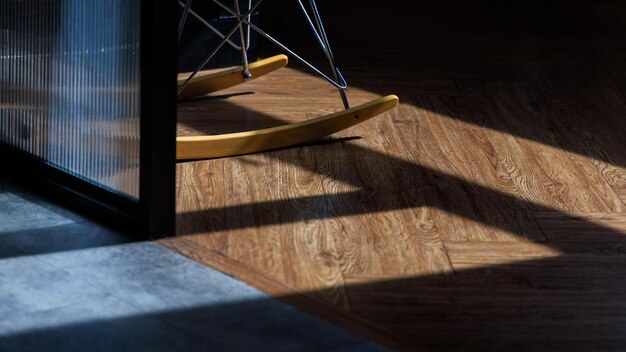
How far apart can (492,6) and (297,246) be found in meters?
2.54

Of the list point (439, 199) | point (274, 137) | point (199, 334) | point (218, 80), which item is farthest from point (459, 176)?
point (199, 334)

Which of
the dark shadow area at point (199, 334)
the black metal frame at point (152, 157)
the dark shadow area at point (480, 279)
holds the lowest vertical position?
the dark shadow area at point (199, 334)

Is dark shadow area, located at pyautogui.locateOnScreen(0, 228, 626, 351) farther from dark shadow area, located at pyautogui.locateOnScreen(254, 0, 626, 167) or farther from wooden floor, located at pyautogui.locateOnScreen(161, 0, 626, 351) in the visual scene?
dark shadow area, located at pyautogui.locateOnScreen(254, 0, 626, 167)

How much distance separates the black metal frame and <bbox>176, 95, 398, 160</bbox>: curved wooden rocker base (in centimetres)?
36

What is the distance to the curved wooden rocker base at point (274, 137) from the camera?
2.56m

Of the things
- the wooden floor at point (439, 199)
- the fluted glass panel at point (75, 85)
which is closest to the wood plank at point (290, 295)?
the wooden floor at point (439, 199)

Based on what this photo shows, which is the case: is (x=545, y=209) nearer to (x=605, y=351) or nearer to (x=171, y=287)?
(x=605, y=351)

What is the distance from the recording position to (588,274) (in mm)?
2064

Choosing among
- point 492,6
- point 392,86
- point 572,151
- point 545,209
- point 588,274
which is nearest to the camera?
point 588,274

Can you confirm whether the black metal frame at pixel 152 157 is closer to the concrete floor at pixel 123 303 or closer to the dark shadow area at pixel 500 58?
the concrete floor at pixel 123 303

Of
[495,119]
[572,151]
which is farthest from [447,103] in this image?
[572,151]

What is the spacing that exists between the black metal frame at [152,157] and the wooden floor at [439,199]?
8 centimetres

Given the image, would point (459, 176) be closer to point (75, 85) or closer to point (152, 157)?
point (152, 157)

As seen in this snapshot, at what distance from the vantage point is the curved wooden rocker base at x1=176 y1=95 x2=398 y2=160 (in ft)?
8.39
